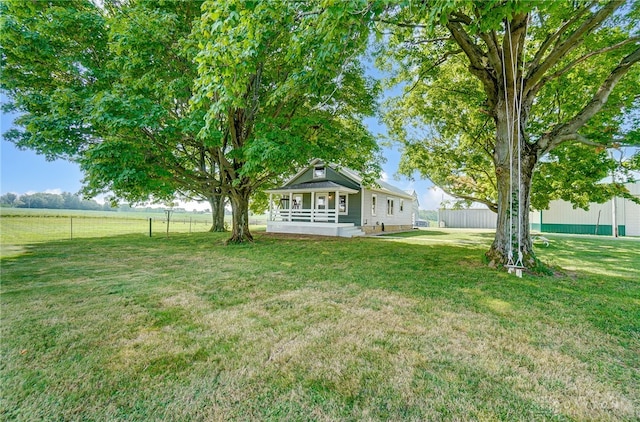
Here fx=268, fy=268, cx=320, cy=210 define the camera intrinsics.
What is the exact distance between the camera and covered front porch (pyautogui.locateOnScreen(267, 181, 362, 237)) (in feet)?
50.9

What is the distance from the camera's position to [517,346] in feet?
8.75

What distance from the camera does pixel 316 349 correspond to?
8.39ft

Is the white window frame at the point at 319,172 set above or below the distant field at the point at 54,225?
above

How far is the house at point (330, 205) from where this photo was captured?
15.8 metres

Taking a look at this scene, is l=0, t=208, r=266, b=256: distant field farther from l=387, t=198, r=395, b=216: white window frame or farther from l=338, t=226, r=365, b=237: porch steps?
l=387, t=198, r=395, b=216: white window frame

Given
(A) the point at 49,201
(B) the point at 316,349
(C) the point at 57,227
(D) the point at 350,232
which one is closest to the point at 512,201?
(B) the point at 316,349

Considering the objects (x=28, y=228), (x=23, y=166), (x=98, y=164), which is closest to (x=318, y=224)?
(x=98, y=164)

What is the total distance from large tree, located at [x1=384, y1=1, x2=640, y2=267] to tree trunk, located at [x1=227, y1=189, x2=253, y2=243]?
25.1ft

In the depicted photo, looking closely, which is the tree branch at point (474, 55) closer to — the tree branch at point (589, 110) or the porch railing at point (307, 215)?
the tree branch at point (589, 110)

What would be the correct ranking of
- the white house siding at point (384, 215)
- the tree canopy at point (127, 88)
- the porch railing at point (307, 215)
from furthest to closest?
the white house siding at point (384, 215), the porch railing at point (307, 215), the tree canopy at point (127, 88)

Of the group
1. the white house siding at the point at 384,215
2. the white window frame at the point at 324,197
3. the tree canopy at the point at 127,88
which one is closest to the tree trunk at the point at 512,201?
the tree canopy at the point at 127,88

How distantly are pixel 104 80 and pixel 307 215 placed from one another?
37.1ft

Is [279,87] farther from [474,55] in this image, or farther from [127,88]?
[474,55]

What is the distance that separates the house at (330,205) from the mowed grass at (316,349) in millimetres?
10645
